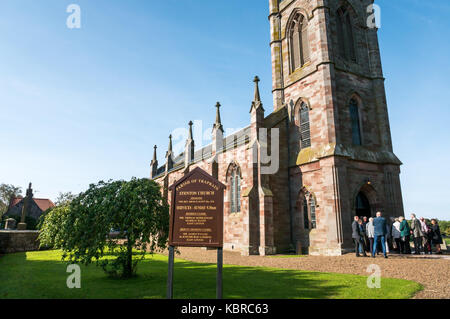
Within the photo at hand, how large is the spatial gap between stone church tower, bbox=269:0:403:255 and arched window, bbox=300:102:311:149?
73 mm

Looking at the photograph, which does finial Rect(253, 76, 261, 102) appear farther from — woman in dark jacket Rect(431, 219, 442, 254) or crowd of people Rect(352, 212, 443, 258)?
woman in dark jacket Rect(431, 219, 442, 254)

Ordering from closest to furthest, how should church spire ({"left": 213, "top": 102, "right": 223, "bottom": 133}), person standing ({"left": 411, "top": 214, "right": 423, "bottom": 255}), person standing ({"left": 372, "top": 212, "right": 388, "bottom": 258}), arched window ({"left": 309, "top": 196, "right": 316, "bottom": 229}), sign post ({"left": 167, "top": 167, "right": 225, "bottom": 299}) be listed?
1. sign post ({"left": 167, "top": 167, "right": 225, "bottom": 299})
2. person standing ({"left": 372, "top": 212, "right": 388, "bottom": 258})
3. person standing ({"left": 411, "top": 214, "right": 423, "bottom": 255})
4. arched window ({"left": 309, "top": 196, "right": 316, "bottom": 229})
5. church spire ({"left": 213, "top": 102, "right": 223, "bottom": 133})

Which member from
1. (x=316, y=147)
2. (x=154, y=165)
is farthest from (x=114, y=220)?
(x=154, y=165)

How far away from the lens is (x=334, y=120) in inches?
695

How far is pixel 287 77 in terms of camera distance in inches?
886

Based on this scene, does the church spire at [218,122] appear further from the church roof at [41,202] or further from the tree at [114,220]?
the church roof at [41,202]

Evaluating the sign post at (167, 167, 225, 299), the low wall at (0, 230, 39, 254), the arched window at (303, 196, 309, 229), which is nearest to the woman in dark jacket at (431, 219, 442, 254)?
the arched window at (303, 196, 309, 229)

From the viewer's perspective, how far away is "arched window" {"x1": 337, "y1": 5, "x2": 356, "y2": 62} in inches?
835

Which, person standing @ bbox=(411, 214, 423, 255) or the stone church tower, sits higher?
the stone church tower

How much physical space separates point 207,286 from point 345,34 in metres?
21.7

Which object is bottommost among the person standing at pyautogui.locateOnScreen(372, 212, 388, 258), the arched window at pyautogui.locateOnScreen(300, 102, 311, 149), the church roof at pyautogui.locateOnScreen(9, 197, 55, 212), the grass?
the grass

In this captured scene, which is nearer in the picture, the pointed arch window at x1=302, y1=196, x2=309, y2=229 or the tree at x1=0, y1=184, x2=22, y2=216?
the pointed arch window at x1=302, y1=196, x2=309, y2=229
